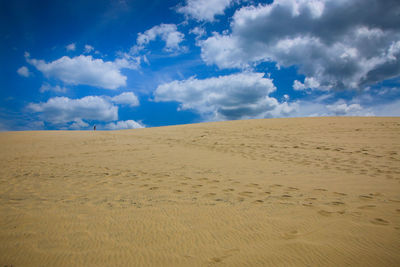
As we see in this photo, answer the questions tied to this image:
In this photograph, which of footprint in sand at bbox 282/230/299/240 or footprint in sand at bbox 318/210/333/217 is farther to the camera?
footprint in sand at bbox 318/210/333/217

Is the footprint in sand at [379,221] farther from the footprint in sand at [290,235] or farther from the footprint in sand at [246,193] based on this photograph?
the footprint in sand at [246,193]

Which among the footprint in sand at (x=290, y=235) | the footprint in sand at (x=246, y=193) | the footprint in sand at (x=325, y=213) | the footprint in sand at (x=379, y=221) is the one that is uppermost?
the footprint in sand at (x=246, y=193)

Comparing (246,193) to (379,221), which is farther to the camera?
(246,193)

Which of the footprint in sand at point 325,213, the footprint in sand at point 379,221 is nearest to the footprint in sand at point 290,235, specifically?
the footprint in sand at point 325,213

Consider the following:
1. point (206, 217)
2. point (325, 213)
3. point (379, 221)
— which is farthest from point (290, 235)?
point (379, 221)

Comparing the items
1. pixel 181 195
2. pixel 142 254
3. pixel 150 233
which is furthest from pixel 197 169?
pixel 142 254

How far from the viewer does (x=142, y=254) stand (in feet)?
7.31

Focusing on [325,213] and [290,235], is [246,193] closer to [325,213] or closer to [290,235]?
[325,213]

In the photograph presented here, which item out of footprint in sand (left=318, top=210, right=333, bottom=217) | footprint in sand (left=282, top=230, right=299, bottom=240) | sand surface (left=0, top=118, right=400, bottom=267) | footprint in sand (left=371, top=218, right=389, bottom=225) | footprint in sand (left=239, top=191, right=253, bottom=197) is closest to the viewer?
sand surface (left=0, top=118, right=400, bottom=267)

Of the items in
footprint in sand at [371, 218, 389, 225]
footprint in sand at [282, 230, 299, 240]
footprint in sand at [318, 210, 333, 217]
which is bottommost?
footprint in sand at [282, 230, 299, 240]

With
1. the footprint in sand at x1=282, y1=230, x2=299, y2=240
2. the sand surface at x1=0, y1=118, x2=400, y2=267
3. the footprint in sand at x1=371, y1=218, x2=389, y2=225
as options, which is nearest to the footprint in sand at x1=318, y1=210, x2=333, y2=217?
the sand surface at x1=0, y1=118, x2=400, y2=267

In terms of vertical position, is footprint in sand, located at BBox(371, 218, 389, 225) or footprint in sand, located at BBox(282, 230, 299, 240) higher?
footprint in sand, located at BBox(371, 218, 389, 225)

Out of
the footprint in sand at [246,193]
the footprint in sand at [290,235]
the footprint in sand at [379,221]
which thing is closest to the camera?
the footprint in sand at [290,235]

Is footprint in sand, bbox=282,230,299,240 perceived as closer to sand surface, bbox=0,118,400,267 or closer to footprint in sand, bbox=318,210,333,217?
sand surface, bbox=0,118,400,267
